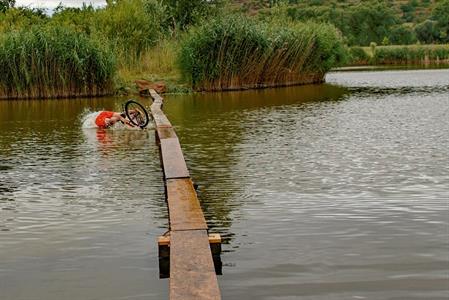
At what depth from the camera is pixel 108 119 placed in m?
18.2

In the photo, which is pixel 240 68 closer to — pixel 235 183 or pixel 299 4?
pixel 235 183

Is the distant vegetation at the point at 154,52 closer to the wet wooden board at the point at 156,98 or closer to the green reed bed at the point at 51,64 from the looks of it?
the green reed bed at the point at 51,64

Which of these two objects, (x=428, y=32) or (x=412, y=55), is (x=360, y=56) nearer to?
(x=412, y=55)

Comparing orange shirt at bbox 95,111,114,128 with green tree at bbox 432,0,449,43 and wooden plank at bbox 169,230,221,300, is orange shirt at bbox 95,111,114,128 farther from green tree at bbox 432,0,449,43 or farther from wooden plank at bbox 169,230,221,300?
green tree at bbox 432,0,449,43

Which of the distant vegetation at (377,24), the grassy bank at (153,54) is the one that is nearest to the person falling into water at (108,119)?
the grassy bank at (153,54)

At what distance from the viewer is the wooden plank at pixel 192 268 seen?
4.86 m

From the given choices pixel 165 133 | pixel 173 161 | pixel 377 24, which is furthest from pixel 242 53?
pixel 377 24

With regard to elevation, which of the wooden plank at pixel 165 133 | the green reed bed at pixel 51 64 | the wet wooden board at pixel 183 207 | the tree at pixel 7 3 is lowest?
the wet wooden board at pixel 183 207

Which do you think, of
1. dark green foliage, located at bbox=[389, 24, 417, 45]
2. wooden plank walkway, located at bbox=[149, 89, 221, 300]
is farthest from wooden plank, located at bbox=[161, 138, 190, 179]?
dark green foliage, located at bbox=[389, 24, 417, 45]

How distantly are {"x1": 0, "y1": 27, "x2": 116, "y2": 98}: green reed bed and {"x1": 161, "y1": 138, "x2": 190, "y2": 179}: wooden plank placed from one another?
17832mm

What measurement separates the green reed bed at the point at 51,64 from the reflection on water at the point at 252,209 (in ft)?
40.3

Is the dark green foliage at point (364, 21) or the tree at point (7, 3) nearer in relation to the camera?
the tree at point (7, 3)

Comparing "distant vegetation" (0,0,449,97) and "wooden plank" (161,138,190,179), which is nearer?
"wooden plank" (161,138,190,179)

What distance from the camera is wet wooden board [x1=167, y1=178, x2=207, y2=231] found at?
6652 mm
